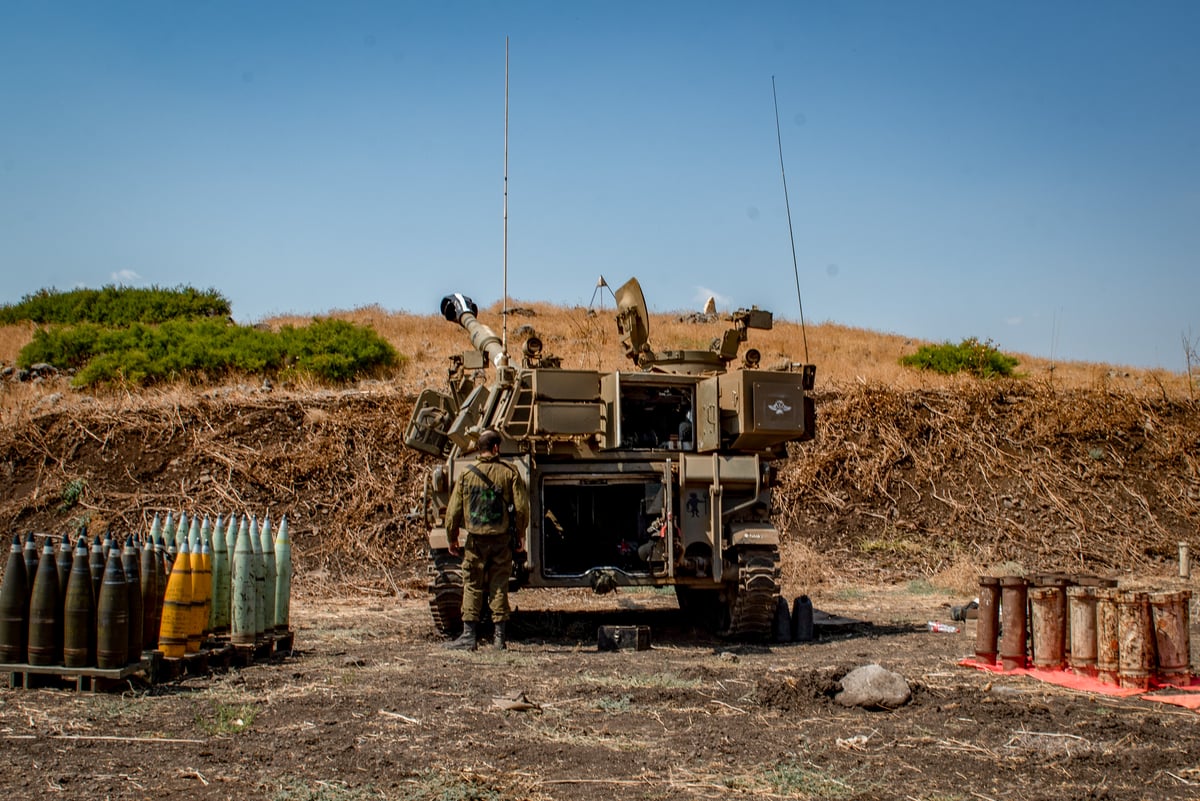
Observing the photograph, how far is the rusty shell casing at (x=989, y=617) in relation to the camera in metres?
8.92

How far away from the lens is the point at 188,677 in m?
8.09

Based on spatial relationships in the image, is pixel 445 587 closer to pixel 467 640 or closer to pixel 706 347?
pixel 467 640

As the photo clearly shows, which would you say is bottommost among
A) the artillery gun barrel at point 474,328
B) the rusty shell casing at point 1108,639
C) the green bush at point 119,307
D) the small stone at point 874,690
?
the small stone at point 874,690

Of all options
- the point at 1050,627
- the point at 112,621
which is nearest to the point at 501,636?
the point at 112,621

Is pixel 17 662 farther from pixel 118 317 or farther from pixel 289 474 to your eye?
Answer: pixel 118 317

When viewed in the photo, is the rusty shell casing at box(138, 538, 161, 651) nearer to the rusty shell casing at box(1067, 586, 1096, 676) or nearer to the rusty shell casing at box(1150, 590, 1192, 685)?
the rusty shell casing at box(1067, 586, 1096, 676)

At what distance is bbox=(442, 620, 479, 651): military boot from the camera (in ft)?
33.5

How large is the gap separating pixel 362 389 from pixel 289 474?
2.99 metres

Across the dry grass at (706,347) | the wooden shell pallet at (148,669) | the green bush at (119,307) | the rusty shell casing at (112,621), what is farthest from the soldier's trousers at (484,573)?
the green bush at (119,307)

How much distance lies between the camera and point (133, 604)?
25.2ft

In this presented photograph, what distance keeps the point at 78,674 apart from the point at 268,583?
6.43 ft

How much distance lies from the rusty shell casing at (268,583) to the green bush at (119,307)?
2305 centimetres

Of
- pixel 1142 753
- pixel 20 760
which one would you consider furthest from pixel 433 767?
pixel 1142 753

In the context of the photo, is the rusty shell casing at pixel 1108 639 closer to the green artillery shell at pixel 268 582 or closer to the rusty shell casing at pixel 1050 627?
the rusty shell casing at pixel 1050 627
